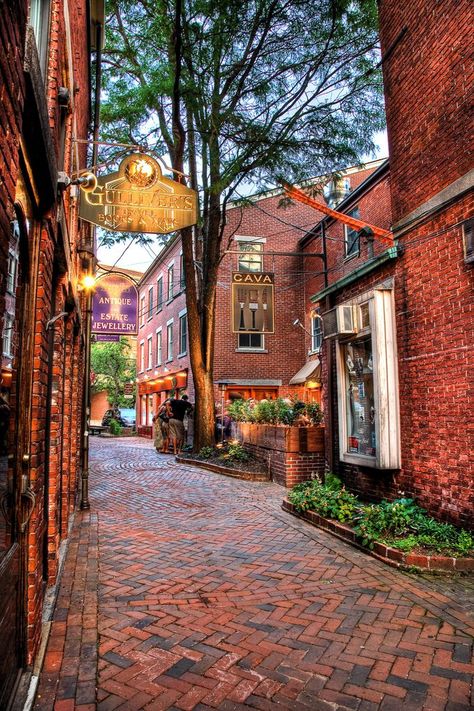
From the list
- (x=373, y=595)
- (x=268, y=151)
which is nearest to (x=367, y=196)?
(x=268, y=151)

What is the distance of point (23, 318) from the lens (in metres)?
2.73

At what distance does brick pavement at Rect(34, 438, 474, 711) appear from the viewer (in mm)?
2703

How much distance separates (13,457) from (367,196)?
49.0ft

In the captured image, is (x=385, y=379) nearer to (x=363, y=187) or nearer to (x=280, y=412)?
(x=280, y=412)

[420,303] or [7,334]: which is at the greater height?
[420,303]

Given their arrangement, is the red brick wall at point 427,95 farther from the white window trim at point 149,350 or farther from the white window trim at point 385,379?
the white window trim at point 149,350

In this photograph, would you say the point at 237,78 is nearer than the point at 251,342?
Yes

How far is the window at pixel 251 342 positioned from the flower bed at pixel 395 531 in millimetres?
13088

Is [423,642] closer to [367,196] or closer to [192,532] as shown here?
[192,532]

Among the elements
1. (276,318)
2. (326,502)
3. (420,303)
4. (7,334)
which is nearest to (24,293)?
(7,334)

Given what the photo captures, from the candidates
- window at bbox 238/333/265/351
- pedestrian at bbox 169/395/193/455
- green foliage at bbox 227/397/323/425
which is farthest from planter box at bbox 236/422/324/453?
window at bbox 238/333/265/351

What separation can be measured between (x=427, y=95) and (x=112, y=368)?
32444 millimetres

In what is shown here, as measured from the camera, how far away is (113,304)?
10.2m

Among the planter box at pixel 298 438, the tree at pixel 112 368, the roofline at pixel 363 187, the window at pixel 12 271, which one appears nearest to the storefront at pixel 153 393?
the tree at pixel 112 368
